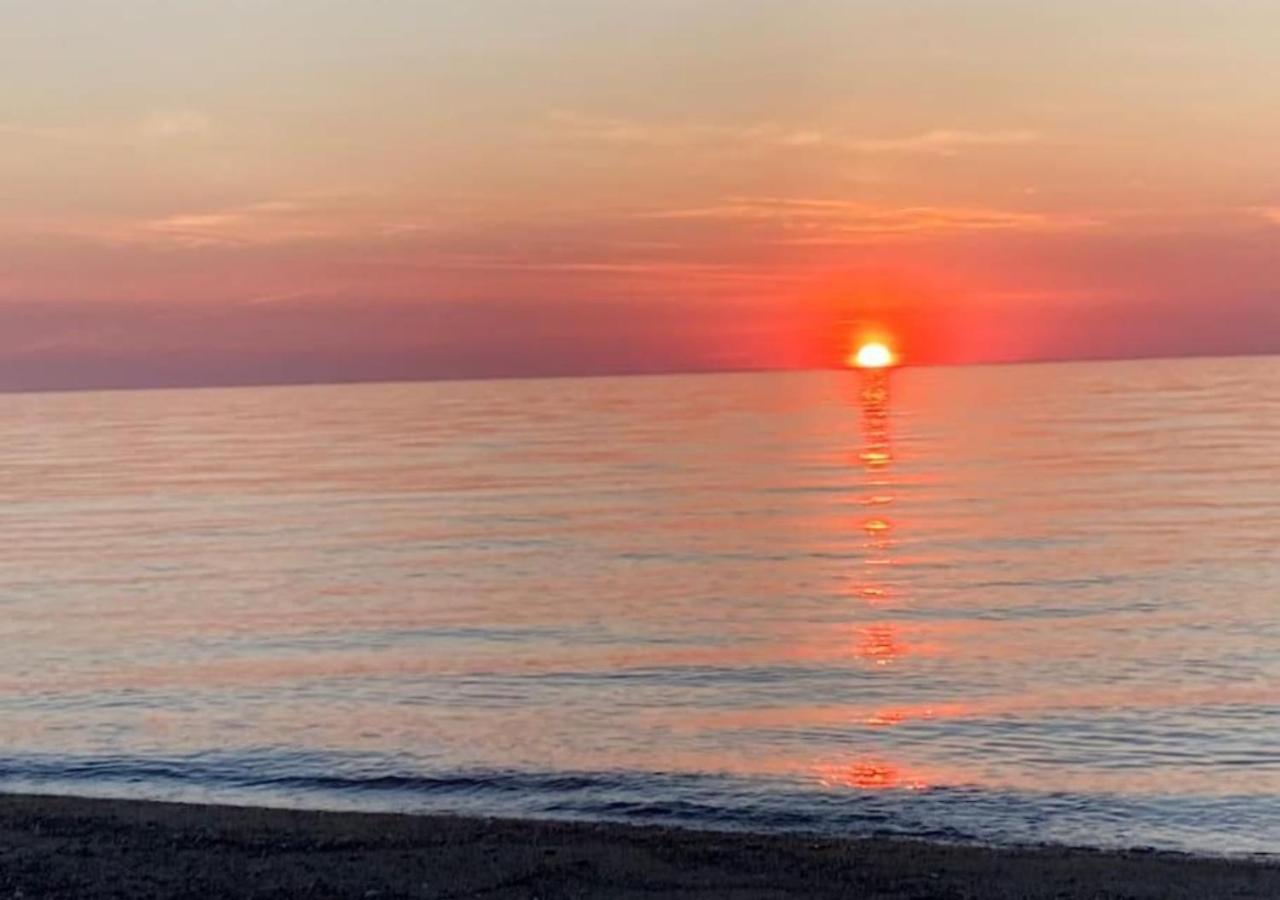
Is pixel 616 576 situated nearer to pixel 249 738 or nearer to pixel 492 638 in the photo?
pixel 492 638

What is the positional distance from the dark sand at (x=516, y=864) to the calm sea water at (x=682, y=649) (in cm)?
200

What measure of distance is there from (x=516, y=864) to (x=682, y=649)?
12346 millimetres

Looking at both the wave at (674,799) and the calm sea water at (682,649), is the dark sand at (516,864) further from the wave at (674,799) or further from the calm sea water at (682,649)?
the calm sea water at (682,649)

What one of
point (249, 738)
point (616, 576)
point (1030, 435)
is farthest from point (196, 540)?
point (1030, 435)

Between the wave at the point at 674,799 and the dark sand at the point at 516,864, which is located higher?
the wave at the point at 674,799

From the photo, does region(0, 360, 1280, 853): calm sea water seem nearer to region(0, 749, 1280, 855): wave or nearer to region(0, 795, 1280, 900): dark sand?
region(0, 749, 1280, 855): wave

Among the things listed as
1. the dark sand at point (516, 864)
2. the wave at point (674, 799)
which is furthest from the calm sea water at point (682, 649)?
the dark sand at point (516, 864)

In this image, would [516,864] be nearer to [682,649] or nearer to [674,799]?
[674,799]

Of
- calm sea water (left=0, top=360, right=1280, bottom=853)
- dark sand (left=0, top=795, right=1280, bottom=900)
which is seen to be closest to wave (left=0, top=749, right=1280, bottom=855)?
calm sea water (left=0, top=360, right=1280, bottom=853)

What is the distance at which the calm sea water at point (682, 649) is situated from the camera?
1639 centimetres

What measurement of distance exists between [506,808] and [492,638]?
9.61 m

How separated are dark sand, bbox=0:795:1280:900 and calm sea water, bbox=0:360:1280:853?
2.00 meters

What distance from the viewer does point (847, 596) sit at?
30.1 m

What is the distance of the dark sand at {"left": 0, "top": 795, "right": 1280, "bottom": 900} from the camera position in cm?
1144
